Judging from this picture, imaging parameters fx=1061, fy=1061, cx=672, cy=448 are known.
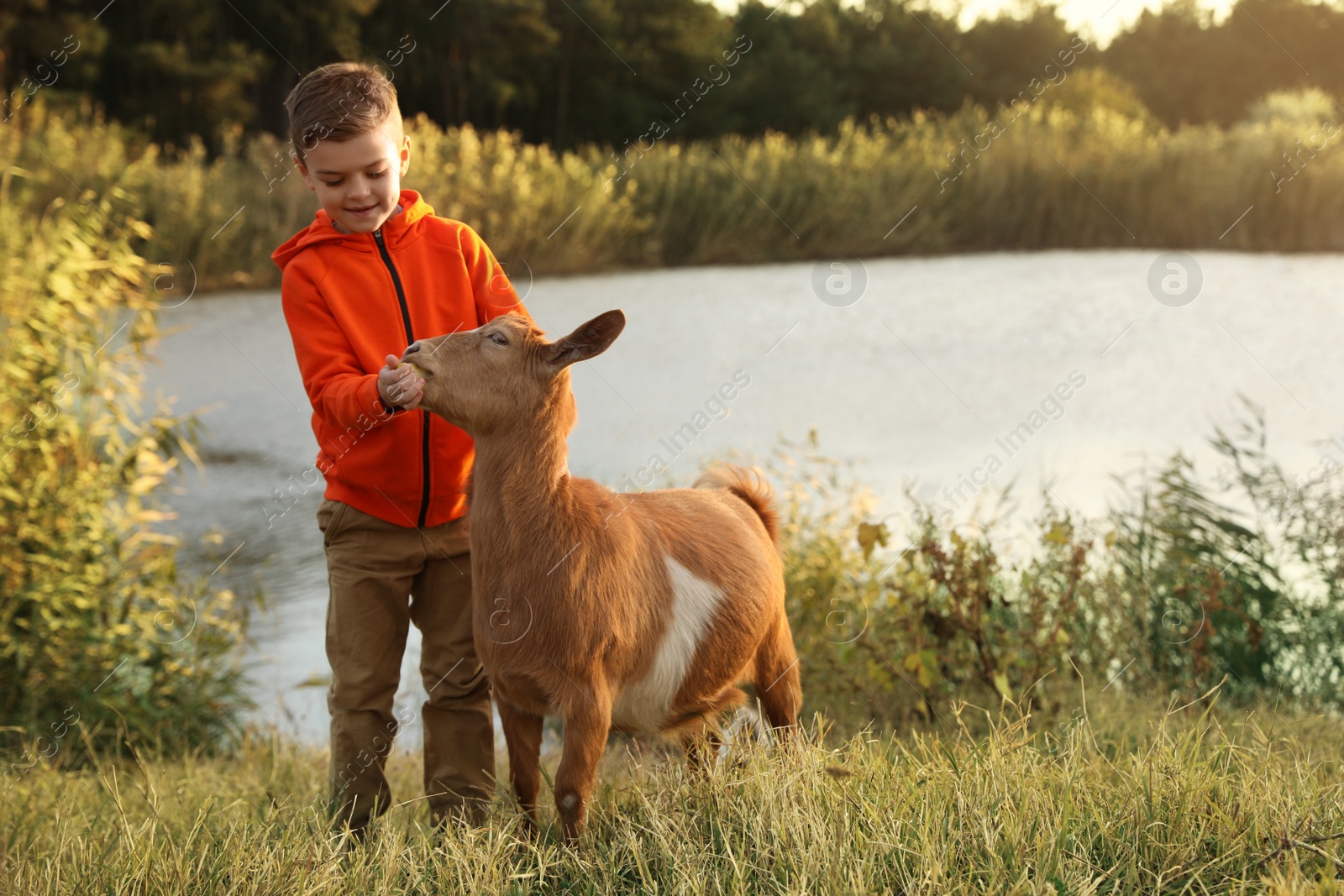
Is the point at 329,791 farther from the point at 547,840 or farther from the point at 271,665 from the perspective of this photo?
the point at 271,665

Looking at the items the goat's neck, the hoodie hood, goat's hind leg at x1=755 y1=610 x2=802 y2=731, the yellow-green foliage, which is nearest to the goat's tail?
goat's hind leg at x1=755 y1=610 x2=802 y2=731

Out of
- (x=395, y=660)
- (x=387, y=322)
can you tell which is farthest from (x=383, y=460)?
(x=395, y=660)

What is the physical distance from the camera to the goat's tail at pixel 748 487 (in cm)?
352

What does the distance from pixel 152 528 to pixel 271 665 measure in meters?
1.81

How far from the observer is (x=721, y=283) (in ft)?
29.3

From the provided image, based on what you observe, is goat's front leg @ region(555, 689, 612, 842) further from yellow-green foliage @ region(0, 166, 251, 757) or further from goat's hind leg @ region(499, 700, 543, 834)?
yellow-green foliage @ region(0, 166, 251, 757)

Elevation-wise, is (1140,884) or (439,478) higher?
(439,478)

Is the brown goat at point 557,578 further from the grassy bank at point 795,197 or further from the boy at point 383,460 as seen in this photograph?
the grassy bank at point 795,197

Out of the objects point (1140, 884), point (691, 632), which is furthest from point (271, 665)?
point (1140, 884)

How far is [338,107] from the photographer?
2816 millimetres

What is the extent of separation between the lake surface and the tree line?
11.1m

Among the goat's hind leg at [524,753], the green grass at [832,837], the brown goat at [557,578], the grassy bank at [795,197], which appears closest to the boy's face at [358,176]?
the brown goat at [557,578]

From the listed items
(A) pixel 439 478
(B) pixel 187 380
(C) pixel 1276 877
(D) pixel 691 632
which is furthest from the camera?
(B) pixel 187 380

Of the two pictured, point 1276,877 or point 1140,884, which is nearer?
point 1276,877
